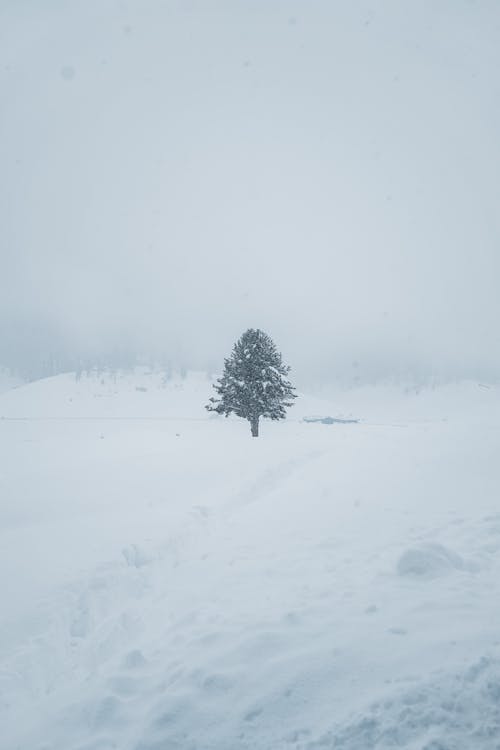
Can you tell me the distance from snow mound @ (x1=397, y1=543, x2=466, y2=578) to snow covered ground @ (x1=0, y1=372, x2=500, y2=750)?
0.03m

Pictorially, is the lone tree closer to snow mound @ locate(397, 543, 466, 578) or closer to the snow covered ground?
the snow covered ground

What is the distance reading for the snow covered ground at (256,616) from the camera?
363cm

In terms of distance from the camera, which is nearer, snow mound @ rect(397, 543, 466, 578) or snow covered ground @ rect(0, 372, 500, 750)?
snow covered ground @ rect(0, 372, 500, 750)

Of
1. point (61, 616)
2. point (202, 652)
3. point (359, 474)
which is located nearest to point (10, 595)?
point (61, 616)

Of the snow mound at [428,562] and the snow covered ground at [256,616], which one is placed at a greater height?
the snow mound at [428,562]

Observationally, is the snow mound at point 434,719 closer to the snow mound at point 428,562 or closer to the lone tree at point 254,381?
the snow mound at point 428,562

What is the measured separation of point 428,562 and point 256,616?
313 cm

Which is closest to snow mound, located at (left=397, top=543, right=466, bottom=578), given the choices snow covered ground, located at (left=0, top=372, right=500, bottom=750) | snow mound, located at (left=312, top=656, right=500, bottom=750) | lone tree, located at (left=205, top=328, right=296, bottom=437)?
snow covered ground, located at (left=0, top=372, right=500, bottom=750)

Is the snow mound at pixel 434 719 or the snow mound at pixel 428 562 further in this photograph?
the snow mound at pixel 428 562

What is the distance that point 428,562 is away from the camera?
6.48 metres

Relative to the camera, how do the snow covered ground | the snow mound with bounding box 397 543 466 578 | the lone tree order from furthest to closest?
the lone tree, the snow mound with bounding box 397 543 466 578, the snow covered ground

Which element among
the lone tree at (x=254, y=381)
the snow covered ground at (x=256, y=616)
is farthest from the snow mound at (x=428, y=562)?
the lone tree at (x=254, y=381)

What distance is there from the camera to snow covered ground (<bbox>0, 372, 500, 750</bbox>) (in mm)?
3627

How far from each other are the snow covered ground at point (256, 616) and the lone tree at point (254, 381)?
Result: 21.2 metres
